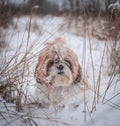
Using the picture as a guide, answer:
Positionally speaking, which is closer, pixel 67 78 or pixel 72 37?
pixel 67 78

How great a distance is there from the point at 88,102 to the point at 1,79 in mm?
1053

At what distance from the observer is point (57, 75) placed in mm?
3018

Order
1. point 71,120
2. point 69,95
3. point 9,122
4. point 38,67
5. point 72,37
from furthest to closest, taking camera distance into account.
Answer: point 72,37 < point 69,95 < point 38,67 < point 71,120 < point 9,122

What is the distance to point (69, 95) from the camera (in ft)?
10.5

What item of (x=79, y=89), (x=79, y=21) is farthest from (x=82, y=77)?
(x=79, y=21)

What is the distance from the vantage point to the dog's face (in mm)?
2998

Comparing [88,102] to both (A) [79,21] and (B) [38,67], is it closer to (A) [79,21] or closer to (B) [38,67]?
(B) [38,67]

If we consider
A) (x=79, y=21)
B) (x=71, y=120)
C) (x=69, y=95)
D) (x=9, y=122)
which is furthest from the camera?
(x=79, y=21)

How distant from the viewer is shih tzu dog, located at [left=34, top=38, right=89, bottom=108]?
3.01 meters

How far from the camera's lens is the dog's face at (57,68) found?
9.84ft

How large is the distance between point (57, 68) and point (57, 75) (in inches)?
3.2

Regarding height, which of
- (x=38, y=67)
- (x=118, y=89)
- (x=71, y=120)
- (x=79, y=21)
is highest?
(x=79, y=21)

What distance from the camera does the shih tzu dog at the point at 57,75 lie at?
3008 mm

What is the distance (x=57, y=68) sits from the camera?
302cm
